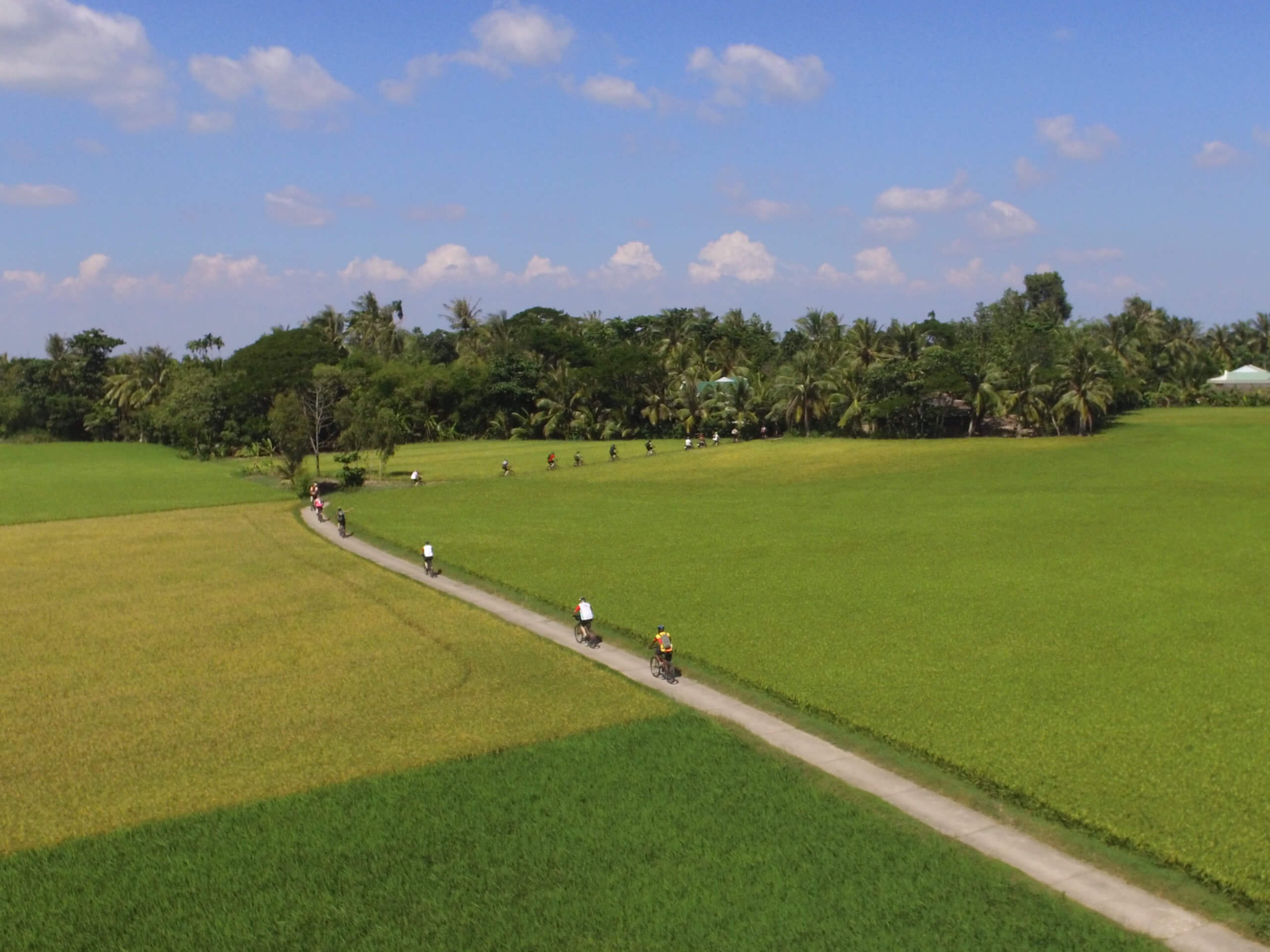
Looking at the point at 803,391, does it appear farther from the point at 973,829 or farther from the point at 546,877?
the point at 546,877

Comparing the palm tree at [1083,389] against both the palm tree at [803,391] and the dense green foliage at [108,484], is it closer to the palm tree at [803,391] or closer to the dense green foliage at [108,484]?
the palm tree at [803,391]

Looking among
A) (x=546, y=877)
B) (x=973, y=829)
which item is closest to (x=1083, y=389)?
(x=973, y=829)

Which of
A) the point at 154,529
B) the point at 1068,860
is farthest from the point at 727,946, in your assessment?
the point at 154,529

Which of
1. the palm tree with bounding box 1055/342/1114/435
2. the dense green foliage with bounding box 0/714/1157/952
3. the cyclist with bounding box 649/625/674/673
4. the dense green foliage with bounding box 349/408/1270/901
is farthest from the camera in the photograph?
the palm tree with bounding box 1055/342/1114/435

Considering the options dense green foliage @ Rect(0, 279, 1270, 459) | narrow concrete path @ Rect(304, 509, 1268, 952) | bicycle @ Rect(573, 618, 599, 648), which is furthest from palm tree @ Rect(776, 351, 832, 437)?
narrow concrete path @ Rect(304, 509, 1268, 952)

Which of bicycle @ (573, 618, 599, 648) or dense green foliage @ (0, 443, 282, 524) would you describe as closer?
bicycle @ (573, 618, 599, 648)

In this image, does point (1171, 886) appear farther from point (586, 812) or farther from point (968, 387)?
point (968, 387)

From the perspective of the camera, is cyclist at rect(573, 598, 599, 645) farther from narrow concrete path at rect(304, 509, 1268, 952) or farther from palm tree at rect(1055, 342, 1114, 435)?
palm tree at rect(1055, 342, 1114, 435)
